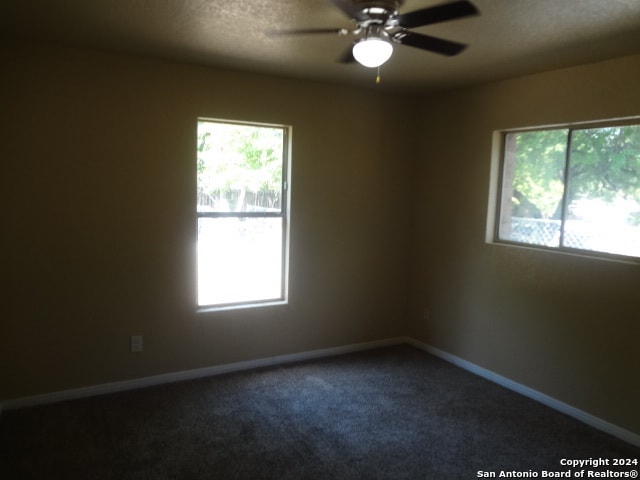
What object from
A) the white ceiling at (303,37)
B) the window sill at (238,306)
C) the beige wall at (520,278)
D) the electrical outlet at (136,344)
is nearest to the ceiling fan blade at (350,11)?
the white ceiling at (303,37)

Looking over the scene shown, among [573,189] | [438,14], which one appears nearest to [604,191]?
Result: [573,189]

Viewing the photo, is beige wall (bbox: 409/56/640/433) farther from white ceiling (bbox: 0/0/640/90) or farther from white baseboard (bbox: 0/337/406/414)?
white baseboard (bbox: 0/337/406/414)

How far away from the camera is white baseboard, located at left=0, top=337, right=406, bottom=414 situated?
3207 millimetres

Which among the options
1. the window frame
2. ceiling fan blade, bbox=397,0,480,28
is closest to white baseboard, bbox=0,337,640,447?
the window frame

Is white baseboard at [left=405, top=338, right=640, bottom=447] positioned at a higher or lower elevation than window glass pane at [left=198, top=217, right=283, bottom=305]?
lower

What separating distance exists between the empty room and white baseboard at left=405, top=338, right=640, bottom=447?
0.01 metres

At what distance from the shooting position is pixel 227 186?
149 inches

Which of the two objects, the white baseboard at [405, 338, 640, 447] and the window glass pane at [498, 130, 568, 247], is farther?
the window glass pane at [498, 130, 568, 247]

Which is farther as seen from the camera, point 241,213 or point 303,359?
point 303,359

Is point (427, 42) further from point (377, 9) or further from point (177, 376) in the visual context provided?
point (177, 376)

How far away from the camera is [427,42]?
2.28m

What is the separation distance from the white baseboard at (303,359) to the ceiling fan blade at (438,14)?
281 cm

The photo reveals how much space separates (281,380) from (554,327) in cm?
214

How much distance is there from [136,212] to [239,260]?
94 cm
